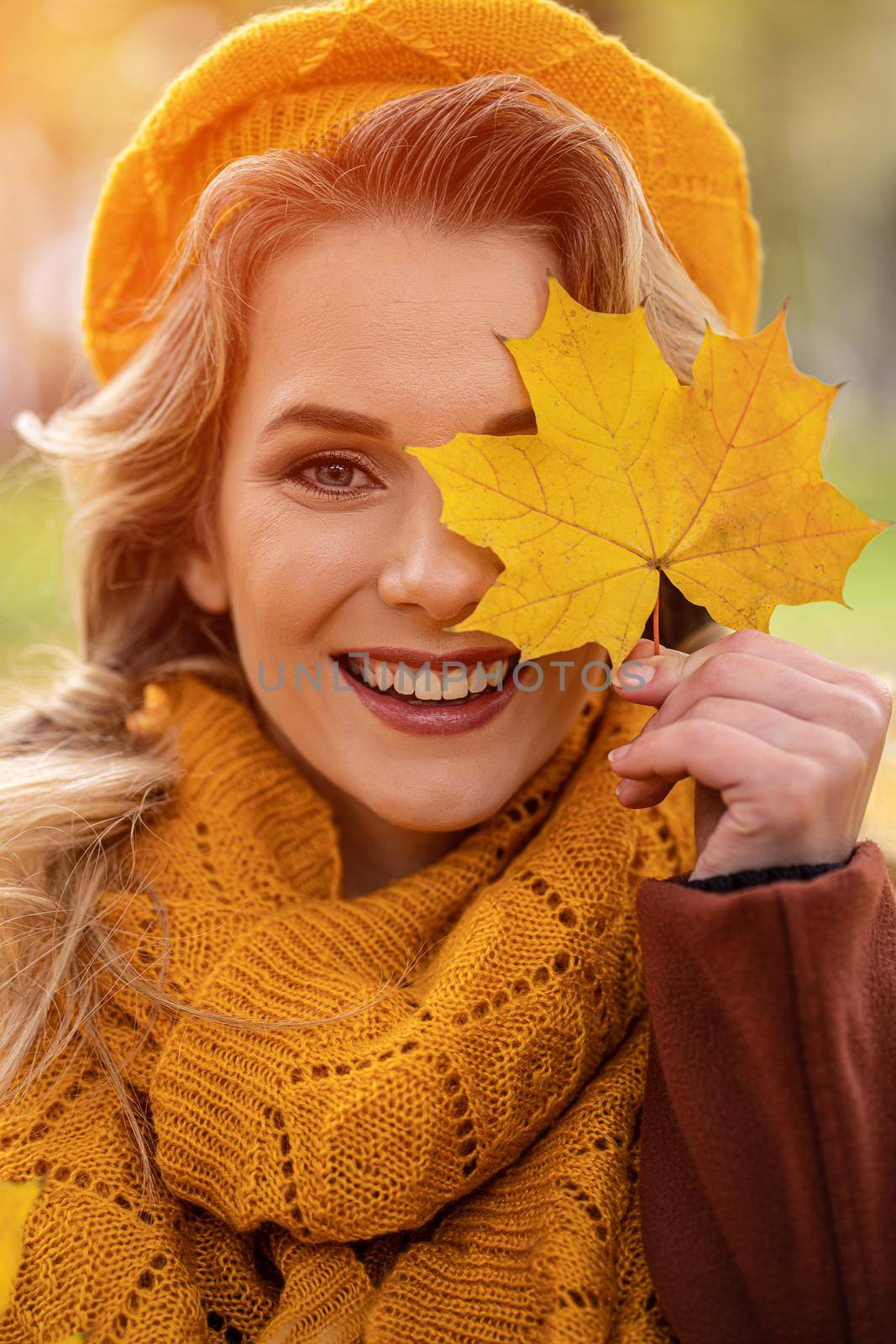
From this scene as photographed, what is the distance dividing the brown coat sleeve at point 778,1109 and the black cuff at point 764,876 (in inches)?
0.6

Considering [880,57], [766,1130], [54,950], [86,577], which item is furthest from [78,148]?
[766,1130]

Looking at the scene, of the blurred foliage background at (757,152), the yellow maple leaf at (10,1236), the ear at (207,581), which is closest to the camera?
the yellow maple leaf at (10,1236)

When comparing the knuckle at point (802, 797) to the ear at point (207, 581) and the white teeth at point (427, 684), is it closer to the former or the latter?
the white teeth at point (427, 684)

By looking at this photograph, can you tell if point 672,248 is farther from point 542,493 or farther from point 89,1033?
point 89,1033

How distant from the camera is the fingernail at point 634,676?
3.98ft

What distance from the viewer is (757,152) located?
25.7ft

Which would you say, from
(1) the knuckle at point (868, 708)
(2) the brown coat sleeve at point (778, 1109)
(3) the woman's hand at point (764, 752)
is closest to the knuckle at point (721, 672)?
(3) the woman's hand at point (764, 752)

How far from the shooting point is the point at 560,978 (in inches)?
49.8

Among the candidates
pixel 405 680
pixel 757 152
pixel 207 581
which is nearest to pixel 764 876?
pixel 405 680

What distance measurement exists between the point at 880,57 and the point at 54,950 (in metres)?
8.66

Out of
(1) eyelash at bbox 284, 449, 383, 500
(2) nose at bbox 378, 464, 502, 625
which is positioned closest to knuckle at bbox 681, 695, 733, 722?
(2) nose at bbox 378, 464, 502, 625

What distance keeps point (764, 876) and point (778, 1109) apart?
21 cm

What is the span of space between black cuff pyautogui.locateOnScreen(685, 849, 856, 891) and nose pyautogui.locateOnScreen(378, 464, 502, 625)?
420mm

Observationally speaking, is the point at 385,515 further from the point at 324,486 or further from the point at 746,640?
the point at 746,640
